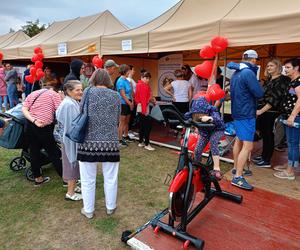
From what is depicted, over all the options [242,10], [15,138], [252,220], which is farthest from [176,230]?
[242,10]

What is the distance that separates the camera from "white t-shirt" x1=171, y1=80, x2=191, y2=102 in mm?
5918

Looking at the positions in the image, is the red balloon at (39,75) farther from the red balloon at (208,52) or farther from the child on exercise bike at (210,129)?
the child on exercise bike at (210,129)

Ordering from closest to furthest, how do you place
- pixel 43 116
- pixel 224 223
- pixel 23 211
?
pixel 224 223 → pixel 23 211 → pixel 43 116

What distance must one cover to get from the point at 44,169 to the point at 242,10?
4.09 m

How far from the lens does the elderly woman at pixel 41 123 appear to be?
3.28m

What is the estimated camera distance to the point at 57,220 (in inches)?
113

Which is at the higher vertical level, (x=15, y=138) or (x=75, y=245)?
(x=15, y=138)

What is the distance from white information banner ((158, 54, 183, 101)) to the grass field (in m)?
4.71

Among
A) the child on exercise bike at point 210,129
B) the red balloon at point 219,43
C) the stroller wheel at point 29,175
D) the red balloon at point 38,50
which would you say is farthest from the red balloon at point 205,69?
the red balloon at point 38,50

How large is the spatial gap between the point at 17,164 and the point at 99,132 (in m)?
2.29

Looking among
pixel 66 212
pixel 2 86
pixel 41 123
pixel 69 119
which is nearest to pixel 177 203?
pixel 66 212

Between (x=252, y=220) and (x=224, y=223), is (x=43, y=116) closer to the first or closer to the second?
(x=224, y=223)

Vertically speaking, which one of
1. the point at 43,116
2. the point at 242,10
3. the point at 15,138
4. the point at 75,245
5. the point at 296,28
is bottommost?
the point at 75,245

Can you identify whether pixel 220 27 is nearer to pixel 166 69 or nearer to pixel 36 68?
pixel 166 69
